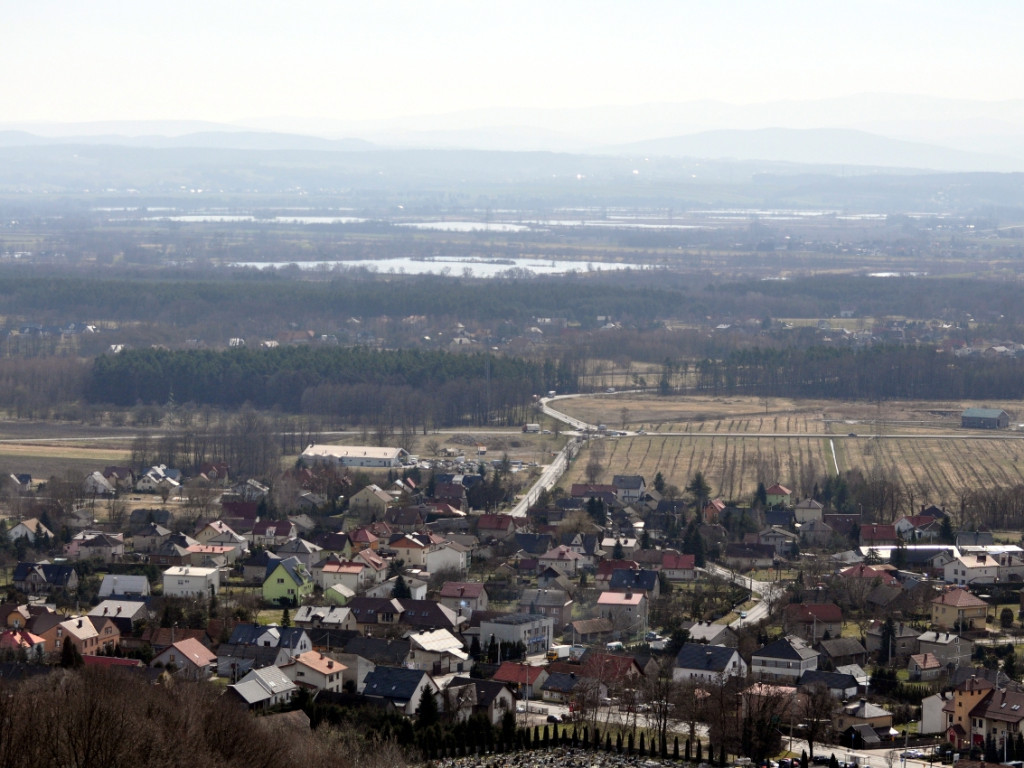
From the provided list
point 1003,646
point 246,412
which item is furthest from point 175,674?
point 246,412

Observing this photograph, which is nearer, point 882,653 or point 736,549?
point 882,653

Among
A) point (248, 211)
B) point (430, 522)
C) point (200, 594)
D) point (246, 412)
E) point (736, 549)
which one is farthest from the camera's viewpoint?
point (248, 211)

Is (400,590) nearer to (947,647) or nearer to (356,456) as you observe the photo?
(947,647)

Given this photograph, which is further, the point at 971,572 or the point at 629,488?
the point at 629,488

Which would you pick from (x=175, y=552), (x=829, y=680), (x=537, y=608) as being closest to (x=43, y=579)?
(x=175, y=552)

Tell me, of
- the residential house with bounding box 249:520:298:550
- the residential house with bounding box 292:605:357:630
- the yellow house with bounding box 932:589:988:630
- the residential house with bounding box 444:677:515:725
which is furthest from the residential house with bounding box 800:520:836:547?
the residential house with bounding box 444:677:515:725

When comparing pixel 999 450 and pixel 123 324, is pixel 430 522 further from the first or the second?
pixel 123 324

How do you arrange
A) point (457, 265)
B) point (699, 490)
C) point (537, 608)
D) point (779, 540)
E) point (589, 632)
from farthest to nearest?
1. point (457, 265)
2. point (699, 490)
3. point (779, 540)
4. point (537, 608)
5. point (589, 632)
